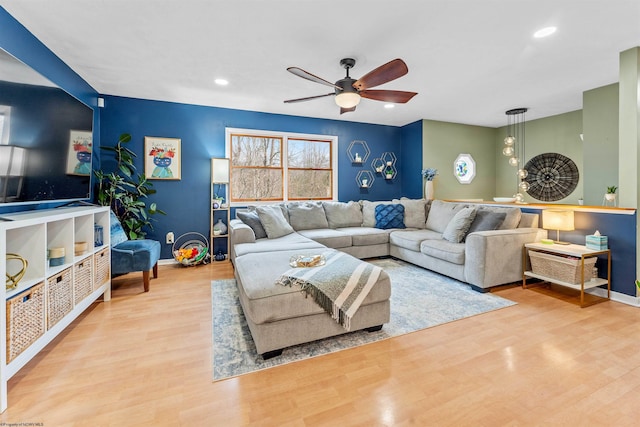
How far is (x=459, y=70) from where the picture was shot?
3.23m

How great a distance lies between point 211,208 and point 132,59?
216 cm

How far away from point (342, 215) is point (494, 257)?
7.64 ft

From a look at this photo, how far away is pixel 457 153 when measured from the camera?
19.2 feet

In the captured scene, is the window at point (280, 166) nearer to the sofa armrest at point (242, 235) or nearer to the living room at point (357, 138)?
the living room at point (357, 138)

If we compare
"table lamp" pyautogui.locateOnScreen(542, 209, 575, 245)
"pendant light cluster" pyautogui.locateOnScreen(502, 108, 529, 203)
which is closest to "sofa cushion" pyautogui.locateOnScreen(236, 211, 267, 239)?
"table lamp" pyautogui.locateOnScreen(542, 209, 575, 245)

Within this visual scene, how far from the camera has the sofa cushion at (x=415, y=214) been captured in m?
4.67

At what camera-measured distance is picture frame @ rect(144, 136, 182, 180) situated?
420cm

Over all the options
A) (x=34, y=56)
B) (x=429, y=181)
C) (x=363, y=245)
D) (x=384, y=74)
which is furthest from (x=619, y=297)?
(x=34, y=56)

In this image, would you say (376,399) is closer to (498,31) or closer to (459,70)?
(498,31)

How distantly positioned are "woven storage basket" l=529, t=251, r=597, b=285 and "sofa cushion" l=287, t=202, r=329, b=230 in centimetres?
277

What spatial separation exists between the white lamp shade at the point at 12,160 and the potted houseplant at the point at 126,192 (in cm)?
184

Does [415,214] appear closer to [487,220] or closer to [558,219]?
[487,220]

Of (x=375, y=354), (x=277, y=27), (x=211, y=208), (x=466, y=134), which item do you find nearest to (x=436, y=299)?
(x=375, y=354)

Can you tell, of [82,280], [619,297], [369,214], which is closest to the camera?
[82,280]
